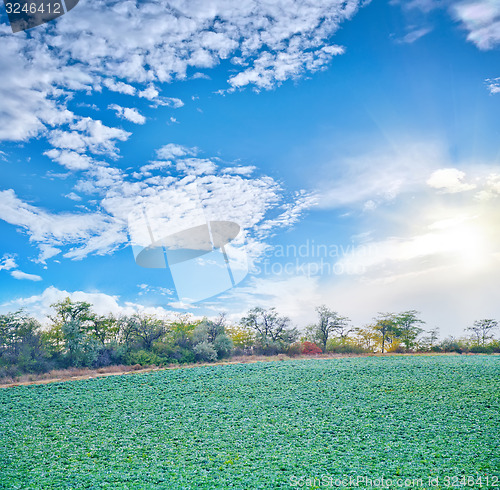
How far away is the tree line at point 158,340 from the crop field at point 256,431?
7137 mm

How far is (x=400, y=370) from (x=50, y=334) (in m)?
27.9

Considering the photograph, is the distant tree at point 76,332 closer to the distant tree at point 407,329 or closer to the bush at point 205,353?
the bush at point 205,353

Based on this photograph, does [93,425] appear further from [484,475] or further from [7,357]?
[7,357]

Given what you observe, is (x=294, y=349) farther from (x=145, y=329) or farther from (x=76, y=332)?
(x=76, y=332)

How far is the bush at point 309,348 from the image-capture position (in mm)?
37534

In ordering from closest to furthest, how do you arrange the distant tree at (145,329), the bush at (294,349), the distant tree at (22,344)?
the distant tree at (22,344)
the distant tree at (145,329)
the bush at (294,349)

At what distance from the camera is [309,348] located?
38.2 metres

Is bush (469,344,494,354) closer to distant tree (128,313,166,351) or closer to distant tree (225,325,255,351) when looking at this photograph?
distant tree (225,325,255,351)

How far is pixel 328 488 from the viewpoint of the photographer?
10195 millimetres

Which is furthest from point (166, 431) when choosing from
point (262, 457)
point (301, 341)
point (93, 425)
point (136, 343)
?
point (301, 341)

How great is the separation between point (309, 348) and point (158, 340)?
50.2 ft

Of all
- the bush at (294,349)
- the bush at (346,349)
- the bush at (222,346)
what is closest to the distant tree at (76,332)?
the bush at (222,346)

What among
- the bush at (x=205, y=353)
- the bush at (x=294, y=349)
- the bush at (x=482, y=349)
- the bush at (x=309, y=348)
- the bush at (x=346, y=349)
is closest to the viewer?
the bush at (x=205, y=353)

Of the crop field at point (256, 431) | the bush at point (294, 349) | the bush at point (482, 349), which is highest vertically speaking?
the bush at point (294, 349)
